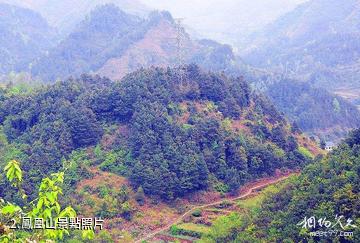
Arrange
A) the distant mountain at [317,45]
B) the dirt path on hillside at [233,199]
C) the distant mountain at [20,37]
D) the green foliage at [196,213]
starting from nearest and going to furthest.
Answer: the dirt path on hillside at [233,199] → the green foliage at [196,213] → the distant mountain at [317,45] → the distant mountain at [20,37]

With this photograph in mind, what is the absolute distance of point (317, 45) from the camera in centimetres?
13538

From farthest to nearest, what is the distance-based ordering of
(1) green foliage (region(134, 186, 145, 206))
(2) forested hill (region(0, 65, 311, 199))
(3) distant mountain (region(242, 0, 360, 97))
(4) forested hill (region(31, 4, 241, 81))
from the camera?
(3) distant mountain (region(242, 0, 360, 97)) → (4) forested hill (region(31, 4, 241, 81)) → (2) forested hill (region(0, 65, 311, 199)) → (1) green foliage (region(134, 186, 145, 206))

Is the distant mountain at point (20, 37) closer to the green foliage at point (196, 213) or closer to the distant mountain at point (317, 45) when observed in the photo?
the distant mountain at point (317, 45)

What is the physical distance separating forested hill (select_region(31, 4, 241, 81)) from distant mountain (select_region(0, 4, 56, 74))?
11940mm

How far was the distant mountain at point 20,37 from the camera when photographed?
121 meters

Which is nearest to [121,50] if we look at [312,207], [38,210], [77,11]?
[312,207]

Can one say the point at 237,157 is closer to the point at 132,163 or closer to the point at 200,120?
the point at 200,120

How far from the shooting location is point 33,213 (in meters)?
5.75

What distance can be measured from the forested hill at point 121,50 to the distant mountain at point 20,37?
11.9 metres

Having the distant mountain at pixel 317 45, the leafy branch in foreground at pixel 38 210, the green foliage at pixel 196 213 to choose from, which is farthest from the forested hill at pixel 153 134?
the distant mountain at pixel 317 45

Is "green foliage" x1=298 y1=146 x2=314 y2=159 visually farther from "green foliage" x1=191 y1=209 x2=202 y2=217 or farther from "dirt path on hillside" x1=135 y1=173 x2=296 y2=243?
"green foliage" x1=191 y1=209 x2=202 y2=217

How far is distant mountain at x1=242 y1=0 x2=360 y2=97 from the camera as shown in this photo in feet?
360

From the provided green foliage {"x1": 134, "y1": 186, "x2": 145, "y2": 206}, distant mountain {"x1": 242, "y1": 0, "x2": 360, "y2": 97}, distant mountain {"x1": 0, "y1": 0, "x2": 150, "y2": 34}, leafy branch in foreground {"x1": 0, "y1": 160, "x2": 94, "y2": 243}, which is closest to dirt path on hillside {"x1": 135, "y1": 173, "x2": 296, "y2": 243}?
green foliage {"x1": 134, "y1": 186, "x2": 145, "y2": 206}

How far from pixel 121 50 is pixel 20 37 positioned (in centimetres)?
5146
